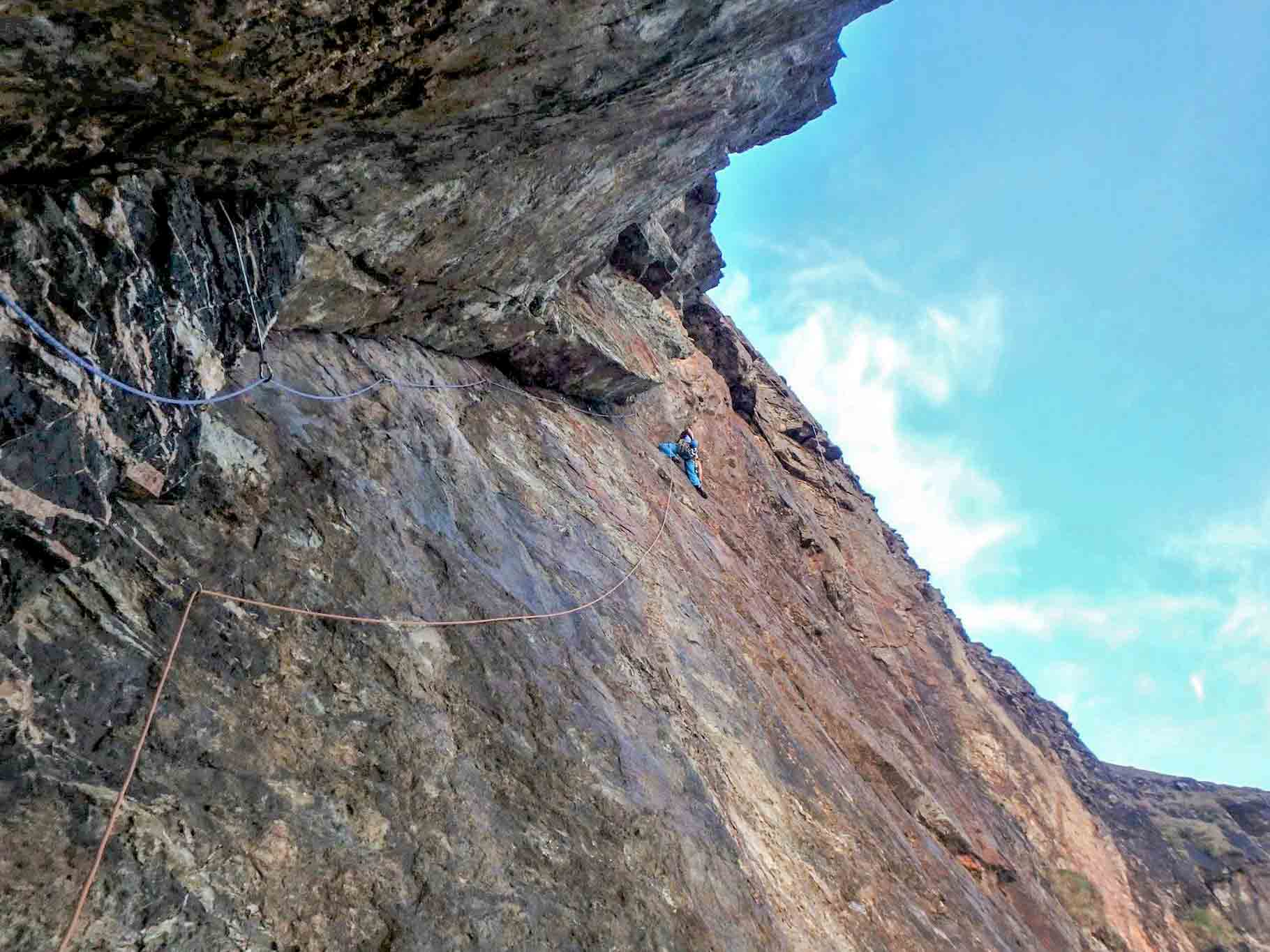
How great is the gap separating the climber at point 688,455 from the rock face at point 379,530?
4340 mm

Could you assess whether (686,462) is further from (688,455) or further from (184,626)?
(184,626)

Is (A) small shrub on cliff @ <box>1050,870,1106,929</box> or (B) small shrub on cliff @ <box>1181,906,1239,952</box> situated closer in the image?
(A) small shrub on cliff @ <box>1050,870,1106,929</box>

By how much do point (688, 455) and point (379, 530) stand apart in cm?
1138

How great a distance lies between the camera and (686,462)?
17438 millimetres

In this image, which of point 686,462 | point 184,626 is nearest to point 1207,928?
point 686,462

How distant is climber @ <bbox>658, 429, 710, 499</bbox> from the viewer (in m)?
A: 17.1

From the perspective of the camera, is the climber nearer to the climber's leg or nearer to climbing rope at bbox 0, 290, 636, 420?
the climber's leg

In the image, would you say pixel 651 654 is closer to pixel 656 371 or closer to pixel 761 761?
pixel 761 761

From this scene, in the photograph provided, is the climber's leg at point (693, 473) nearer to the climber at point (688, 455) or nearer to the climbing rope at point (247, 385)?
the climber at point (688, 455)

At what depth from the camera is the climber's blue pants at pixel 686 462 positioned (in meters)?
17.1

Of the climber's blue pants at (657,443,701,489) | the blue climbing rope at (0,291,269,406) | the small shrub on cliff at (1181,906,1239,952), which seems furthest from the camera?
the small shrub on cliff at (1181,906,1239,952)

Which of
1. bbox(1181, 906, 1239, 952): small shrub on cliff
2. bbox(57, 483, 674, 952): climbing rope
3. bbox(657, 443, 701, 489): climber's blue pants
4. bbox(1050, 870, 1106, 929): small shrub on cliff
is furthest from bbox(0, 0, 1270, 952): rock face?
bbox(1181, 906, 1239, 952): small shrub on cliff

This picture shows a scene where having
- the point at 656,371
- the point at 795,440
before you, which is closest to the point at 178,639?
the point at 656,371

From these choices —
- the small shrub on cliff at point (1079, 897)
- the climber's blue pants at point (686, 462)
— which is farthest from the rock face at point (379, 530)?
the small shrub on cliff at point (1079, 897)
